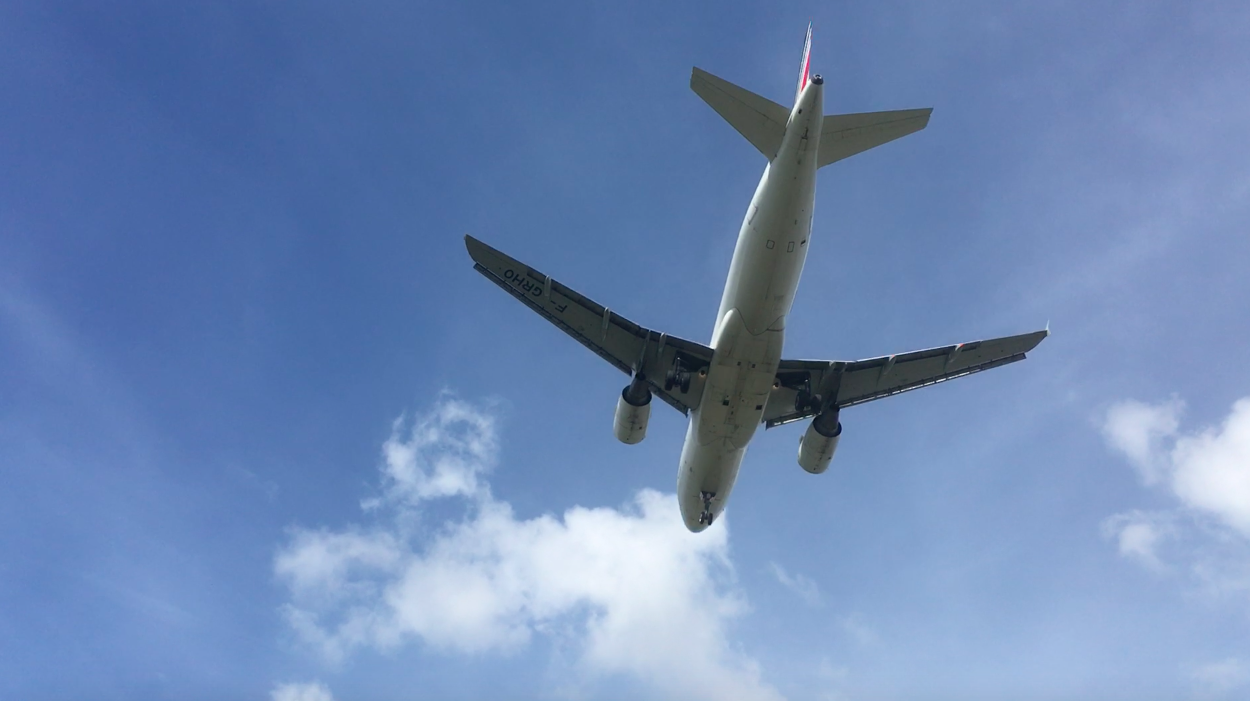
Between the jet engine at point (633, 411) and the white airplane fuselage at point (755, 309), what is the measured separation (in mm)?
1876

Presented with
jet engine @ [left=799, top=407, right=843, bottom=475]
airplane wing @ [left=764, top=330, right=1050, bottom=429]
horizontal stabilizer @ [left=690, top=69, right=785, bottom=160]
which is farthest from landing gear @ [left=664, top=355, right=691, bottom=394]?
horizontal stabilizer @ [left=690, top=69, right=785, bottom=160]

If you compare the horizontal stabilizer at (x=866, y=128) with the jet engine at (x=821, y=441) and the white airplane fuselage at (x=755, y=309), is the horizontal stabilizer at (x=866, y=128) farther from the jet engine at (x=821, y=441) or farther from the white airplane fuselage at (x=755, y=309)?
the jet engine at (x=821, y=441)

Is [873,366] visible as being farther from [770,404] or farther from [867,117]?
[867,117]

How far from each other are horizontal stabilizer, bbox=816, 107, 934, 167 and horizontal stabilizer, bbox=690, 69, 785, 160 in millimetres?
1266

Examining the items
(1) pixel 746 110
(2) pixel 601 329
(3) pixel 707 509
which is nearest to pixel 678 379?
(2) pixel 601 329

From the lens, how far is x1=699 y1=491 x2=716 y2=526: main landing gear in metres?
28.4

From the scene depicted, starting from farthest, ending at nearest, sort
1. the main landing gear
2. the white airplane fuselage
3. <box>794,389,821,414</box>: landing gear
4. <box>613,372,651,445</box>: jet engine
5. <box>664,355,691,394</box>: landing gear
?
the main landing gear
<box>794,389,821,414</box>: landing gear
<box>613,372,651,445</box>: jet engine
<box>664,355,691,394</box>: landing gear
the white airplane fuselage

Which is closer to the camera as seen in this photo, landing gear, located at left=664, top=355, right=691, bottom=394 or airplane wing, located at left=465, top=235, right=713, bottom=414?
landing gear, located at left=664, top=355, right=691, bottom=394

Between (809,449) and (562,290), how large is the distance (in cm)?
1079

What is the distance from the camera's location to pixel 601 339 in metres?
27.5

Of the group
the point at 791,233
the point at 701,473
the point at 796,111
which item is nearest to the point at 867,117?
the point at 796,111

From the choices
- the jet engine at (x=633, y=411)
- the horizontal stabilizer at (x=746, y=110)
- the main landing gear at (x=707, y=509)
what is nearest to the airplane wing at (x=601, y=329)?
the jet engine at (x=633, y=411)

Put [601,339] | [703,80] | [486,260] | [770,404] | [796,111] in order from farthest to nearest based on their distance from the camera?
[770,404] < [601,339] < [486,260] < [703,80] < [796,111]

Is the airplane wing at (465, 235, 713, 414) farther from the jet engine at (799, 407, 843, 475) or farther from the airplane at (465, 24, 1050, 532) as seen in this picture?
the jet engine at (799, 407, 843, 475)
